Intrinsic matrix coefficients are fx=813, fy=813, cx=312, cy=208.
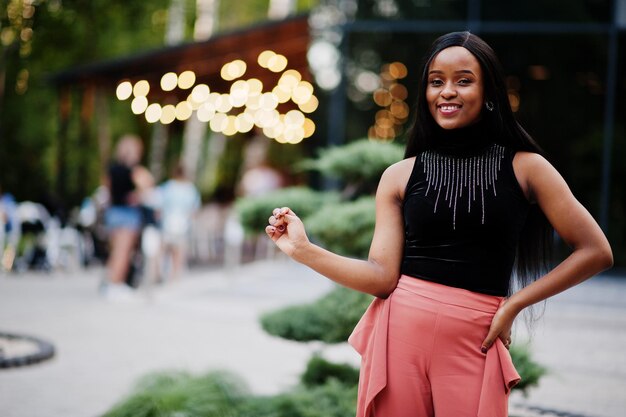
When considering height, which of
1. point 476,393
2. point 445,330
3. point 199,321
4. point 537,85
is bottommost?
point 199,321

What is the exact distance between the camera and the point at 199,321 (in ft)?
30.6

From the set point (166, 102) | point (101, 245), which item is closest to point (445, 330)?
point (101, 245)

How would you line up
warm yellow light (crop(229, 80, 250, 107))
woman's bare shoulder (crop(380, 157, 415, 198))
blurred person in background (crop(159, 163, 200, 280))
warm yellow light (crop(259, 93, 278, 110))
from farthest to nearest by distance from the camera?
warm yellow light (crop(259, 93, 278, 110))
warm yellow light (crop(229, 80, 250, 107))
blurred person in background (crop(159, 163, 200, 280))
woman's bare shoulder (crop(380, 157, 415, 198))

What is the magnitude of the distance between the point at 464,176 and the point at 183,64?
15854mm

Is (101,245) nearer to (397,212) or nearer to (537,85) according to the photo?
(537,85)

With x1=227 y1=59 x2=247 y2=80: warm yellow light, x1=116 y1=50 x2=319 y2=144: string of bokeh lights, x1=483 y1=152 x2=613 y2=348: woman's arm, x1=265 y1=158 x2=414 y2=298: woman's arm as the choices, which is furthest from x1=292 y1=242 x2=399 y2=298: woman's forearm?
x1=227 y1=59 x2=247 y2=80: warm yellow light

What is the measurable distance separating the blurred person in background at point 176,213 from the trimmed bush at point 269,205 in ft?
24.4

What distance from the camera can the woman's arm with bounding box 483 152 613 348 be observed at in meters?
2.22

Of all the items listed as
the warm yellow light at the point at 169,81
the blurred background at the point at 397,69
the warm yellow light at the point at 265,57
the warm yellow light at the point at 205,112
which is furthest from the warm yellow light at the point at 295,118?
the warm yellow light at the point at 169,81

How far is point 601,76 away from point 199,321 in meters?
8.70

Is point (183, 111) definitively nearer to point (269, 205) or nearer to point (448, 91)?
point (269, 205)

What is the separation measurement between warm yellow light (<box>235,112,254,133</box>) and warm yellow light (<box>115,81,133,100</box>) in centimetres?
348

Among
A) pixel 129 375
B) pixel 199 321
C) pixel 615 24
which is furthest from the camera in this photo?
pixel 615 24

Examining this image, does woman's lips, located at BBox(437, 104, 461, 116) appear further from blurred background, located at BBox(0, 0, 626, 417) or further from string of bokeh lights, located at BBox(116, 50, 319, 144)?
string of bokeh lights, located at BBox(116, 50, 319, 144)
